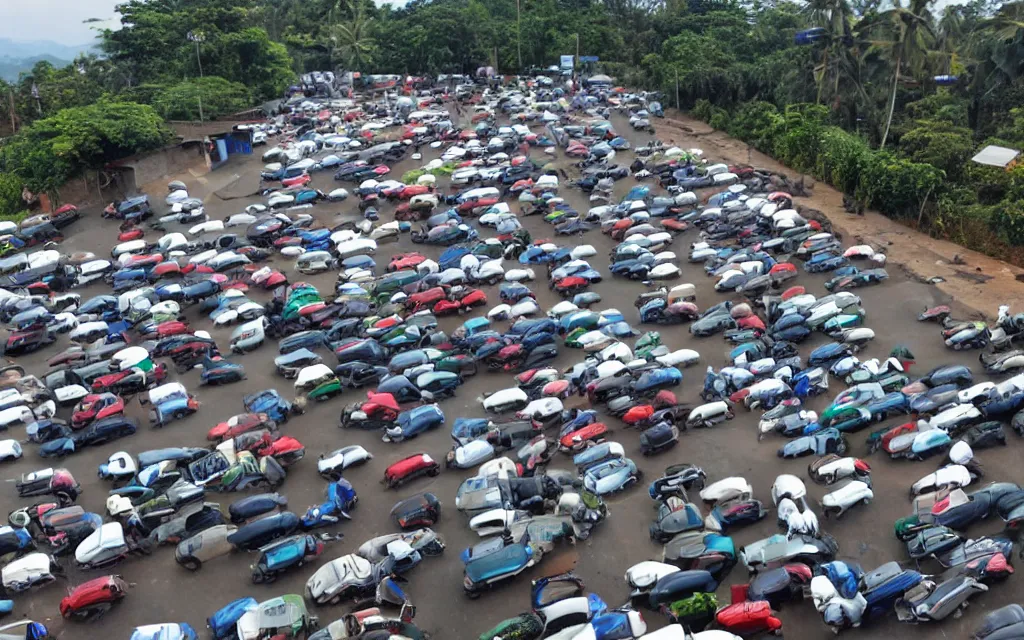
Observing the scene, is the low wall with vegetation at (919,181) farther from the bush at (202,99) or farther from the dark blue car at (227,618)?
the bush at (202,99)

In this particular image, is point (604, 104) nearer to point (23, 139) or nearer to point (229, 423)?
point (23, 139)

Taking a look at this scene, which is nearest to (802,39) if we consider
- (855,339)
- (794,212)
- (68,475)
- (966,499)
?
(794,212)

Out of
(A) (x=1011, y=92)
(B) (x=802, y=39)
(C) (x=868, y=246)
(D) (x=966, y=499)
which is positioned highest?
(B) (x=802, y=39)

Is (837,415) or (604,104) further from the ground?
(604,104)

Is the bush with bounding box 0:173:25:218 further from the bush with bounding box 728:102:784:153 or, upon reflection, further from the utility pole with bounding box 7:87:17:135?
the bush with bounding box 728:102:784:153

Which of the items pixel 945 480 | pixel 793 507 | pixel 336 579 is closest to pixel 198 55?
pixel 336 579

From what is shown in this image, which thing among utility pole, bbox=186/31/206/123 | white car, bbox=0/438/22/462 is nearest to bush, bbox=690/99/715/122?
utility pole, bbox=186/31/206/123

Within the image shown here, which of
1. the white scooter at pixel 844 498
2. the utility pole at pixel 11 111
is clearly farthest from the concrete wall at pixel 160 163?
the white scooter at pixel 844 498
